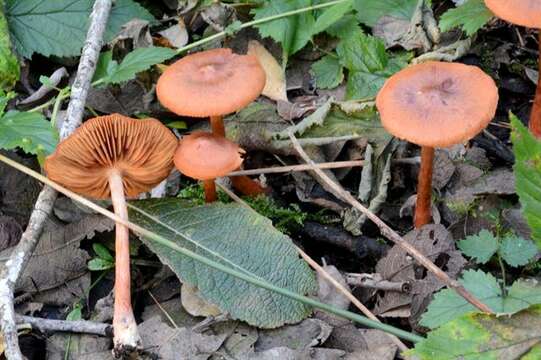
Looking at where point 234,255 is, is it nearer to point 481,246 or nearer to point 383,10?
point 481,246

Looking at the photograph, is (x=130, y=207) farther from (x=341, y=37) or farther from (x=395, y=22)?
(x=395, y=22)

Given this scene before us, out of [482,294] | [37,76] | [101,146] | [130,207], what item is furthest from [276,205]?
[37,76]

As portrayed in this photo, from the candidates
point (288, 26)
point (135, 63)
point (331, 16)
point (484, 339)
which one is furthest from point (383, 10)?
point (484, 339)

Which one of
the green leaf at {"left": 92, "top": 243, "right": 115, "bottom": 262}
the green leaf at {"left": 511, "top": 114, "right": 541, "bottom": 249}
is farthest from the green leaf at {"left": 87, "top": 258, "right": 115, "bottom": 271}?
the green leaf at {"left": 511, "top": 114, "right": 541, "bottom": 249}

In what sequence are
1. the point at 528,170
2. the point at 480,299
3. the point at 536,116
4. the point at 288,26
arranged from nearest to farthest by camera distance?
1. the point at 528,170
2. the point at 480,299
3. the point at 536,116
4. the point at 288,26

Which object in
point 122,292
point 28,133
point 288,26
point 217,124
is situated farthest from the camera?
point 288,26

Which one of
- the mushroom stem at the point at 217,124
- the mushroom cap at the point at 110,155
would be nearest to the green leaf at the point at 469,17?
the mushroom stem at the point at 217,124
